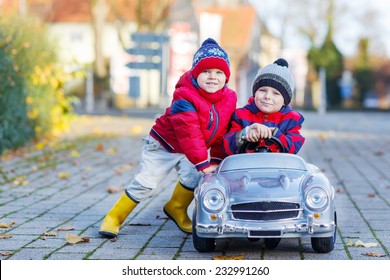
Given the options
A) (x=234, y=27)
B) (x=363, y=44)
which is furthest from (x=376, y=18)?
(x=234, y=27)

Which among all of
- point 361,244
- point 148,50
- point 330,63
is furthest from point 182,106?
point 330,63

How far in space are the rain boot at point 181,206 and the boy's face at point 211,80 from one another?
1.00m

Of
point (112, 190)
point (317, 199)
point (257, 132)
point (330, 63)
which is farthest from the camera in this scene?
point (330, 63)

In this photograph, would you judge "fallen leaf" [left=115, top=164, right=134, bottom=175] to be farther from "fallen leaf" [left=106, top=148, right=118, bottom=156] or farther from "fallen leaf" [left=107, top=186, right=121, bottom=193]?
"fallen leaf" [left=106, top=148, right=118, bottom=156]

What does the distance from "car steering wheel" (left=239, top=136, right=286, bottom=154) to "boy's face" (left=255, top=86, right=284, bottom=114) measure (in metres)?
0.23

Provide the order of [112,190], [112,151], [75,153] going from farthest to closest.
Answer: [112,151]
[75,153]
[112,190]

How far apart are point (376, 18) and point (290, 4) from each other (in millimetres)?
6791

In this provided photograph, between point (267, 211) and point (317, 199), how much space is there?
0.35 m

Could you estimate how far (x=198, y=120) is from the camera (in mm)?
6125

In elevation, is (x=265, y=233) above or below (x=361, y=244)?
above

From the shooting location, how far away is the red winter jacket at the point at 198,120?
238 inches

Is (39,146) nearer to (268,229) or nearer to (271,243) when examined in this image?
(271,243)

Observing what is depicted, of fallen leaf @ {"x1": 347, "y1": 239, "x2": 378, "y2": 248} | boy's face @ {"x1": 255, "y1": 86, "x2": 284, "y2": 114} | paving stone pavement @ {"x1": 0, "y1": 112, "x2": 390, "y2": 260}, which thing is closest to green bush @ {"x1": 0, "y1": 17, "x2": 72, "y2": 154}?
paving stone pavement @ {"x1": 0, "y1": 112, "x2": 390, "y2": 260}

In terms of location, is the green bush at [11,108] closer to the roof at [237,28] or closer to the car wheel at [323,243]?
the car wheel at [323,243]
